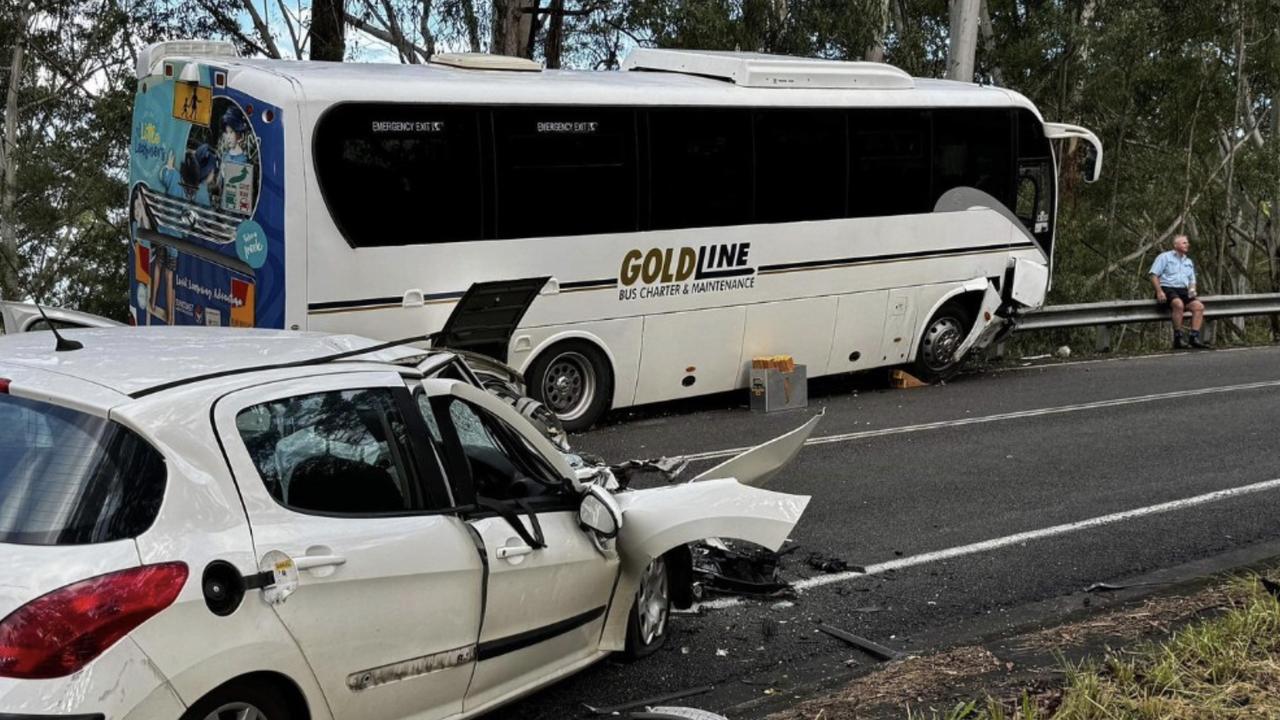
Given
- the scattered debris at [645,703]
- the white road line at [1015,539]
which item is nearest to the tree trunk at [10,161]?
the white road line at [1015,539]

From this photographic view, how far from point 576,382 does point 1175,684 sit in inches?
315

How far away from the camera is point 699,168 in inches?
530

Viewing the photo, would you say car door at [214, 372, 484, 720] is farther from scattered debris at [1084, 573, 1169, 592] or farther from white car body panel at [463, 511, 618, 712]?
scattered debris at [1084, 573, 1169, 592]

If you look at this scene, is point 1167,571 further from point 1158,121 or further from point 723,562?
point 1158,121

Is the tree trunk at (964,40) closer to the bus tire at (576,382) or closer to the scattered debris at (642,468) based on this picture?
the bus tire at (576,382)

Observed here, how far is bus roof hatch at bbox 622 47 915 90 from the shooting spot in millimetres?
13859

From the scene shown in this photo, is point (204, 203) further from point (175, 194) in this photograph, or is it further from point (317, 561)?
point (317, 561)

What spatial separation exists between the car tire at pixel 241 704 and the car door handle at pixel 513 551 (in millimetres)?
1014

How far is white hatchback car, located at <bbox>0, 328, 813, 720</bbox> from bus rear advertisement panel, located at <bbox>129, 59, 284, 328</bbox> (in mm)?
5419

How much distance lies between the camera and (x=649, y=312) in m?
13.3

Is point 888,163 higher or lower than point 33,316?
higher

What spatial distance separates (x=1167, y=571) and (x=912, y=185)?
7.56 meters

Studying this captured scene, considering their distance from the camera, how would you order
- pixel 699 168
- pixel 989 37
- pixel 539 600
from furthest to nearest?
pixel 989 37 < pixel 699 168 < pixel 539 600

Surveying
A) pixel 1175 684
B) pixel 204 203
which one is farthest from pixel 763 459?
pixel 204 203
